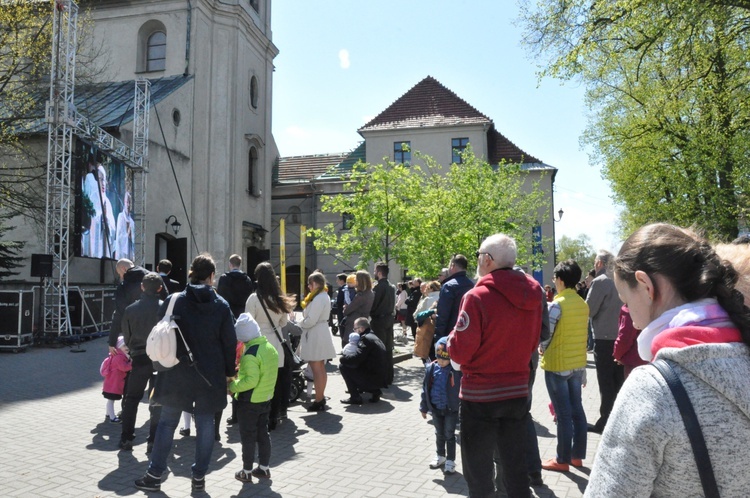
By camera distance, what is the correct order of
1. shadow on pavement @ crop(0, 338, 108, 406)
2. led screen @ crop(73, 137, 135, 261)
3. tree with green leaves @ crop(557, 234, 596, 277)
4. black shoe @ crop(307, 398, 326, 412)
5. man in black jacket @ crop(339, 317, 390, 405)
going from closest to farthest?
black shoe @ crop(307, 398, 326, 412), man in black jacket @ crop(339, 317, 390, 405), shadow on pavement @ crop(0, 338, 108, 406), led screen @ crop(73, 137, 135, 261), tree with green leaves @ crop(557, 234, 596, 277)

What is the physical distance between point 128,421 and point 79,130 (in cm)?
1240

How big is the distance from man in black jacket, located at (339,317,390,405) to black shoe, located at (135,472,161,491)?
4.16m

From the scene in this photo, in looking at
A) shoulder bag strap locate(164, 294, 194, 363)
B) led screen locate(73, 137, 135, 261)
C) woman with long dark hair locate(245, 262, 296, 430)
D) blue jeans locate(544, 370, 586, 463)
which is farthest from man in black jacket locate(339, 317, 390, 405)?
led screen locate(73, 137, 135, 261)

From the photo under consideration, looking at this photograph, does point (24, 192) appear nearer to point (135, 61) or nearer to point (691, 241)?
point (135, 61)

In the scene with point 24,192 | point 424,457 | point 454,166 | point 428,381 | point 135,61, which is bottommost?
point 424,457

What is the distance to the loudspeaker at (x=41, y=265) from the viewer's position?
1515 centimetres

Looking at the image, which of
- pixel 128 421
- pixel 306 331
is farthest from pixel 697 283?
pixel 306 331

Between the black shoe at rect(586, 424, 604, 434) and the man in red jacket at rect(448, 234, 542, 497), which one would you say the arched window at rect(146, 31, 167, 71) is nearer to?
the black shoe at rect(586, 424, 604, 434)

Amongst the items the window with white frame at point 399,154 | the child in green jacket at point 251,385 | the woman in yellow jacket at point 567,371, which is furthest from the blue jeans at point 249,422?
the window with white frame at point 399,154

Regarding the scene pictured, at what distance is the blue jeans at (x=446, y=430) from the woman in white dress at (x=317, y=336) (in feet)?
9.79

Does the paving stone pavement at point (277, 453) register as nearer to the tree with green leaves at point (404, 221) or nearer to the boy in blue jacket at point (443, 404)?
the boy in blue jacket at point (443, 404)

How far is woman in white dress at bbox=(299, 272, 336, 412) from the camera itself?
8539mm

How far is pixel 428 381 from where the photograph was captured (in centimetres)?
580

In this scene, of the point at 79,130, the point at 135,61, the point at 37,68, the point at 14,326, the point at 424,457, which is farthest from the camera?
the point at 135,61
